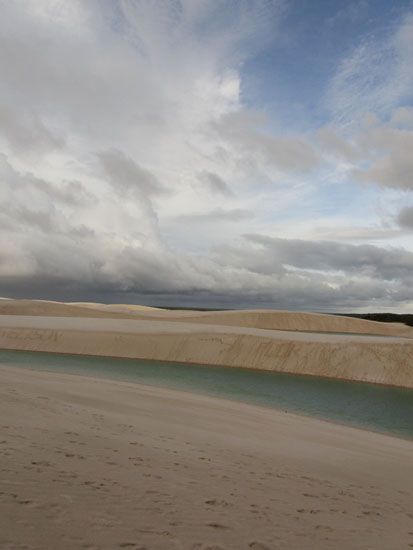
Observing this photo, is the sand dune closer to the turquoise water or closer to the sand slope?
the sand slope

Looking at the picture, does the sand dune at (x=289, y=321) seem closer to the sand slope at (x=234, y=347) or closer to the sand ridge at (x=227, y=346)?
the sand ridge at (x=227, y=346)

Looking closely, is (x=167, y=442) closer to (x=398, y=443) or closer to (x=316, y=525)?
(x=316, y=525)

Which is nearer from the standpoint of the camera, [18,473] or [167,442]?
[18,473]

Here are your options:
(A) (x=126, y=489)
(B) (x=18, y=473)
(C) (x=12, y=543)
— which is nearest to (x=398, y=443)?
(A) (x=126, y=489)

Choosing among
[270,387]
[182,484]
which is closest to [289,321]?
Answer: [270,387]

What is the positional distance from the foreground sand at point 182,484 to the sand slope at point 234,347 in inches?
741

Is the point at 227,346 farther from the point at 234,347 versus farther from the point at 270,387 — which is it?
the point at 270,387

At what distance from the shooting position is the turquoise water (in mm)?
18219

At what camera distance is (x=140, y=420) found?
1058 centimetres

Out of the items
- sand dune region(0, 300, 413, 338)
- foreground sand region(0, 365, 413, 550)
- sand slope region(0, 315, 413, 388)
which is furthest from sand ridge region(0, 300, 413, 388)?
sand dune region(0, 300, 413, 338)

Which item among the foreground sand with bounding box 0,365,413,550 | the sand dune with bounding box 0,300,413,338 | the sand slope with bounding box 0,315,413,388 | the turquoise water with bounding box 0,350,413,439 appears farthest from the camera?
the sand dune with bounding box 0,300,413,338

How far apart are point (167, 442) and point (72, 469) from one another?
2.99 metres

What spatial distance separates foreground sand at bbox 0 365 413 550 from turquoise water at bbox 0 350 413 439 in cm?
696

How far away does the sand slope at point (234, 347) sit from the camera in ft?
97.4
